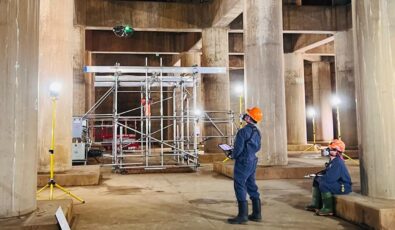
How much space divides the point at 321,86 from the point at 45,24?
26.4 metres

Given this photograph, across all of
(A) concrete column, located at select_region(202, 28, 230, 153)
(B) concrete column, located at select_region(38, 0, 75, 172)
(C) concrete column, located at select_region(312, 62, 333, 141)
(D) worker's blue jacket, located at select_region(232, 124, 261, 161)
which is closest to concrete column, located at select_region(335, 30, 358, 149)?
(A) concrete column, located at select_region(202, 28, 230, 153)

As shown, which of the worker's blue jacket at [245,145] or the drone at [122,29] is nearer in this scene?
the worker's blue jacket at [245,145]

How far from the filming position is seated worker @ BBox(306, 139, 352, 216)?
7055 millimetres

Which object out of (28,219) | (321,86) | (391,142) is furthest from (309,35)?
(28,219)

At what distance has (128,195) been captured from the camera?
9.70 meters

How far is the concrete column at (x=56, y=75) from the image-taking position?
→ 1144 centimetres

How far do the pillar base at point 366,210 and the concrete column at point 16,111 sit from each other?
519cm

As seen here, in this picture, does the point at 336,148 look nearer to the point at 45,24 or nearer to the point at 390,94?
the point at 390,94

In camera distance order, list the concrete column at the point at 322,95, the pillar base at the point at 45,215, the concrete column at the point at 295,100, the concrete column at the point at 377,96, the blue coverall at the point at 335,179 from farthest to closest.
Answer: the concrete column at the point at 322,95
the concrete column at the point at 295,100
the blue coverall at the point at 335,179
the concrete column at the point at 377,96
the pillar base at the point at 45,215

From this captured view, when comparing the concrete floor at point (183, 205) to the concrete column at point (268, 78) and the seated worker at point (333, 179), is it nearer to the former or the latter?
the seated worker at point (333, 179)

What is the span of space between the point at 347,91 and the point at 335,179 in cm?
1561

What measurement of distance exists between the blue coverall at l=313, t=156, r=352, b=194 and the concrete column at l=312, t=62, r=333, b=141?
2661cm

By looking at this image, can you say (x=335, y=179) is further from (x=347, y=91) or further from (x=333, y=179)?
(x=347, y=91)

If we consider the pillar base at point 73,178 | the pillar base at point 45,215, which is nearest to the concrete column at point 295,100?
the pillar base at point 73,178
